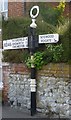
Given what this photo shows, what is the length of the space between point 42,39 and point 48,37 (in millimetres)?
263

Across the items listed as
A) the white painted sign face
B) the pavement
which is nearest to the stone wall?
the pavement

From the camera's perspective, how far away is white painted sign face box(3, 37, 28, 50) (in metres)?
10.6

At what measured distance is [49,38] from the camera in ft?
32.4

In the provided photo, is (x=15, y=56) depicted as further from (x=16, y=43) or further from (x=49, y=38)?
(x=49, y=38)

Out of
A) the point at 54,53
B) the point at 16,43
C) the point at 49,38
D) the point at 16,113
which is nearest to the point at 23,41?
the point at 16,43

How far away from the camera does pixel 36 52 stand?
10.5m

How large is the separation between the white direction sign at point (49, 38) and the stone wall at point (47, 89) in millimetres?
711

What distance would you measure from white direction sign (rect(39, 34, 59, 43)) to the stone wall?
0.71 metres

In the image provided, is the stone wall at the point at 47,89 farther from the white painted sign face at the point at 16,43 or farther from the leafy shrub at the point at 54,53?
the white painted sign face at the point at 16,43

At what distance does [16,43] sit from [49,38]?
1.40 meters

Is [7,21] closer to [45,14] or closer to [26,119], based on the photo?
[45,14]

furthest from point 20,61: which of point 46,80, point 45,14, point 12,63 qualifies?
point 45,14

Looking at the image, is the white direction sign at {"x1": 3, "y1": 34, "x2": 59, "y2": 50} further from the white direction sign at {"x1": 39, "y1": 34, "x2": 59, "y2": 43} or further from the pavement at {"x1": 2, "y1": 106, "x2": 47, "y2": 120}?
the pavement at {"x1": 2, "y1": 106, "x2": 47, "y2": 120}

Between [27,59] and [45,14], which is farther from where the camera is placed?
[45,14]
